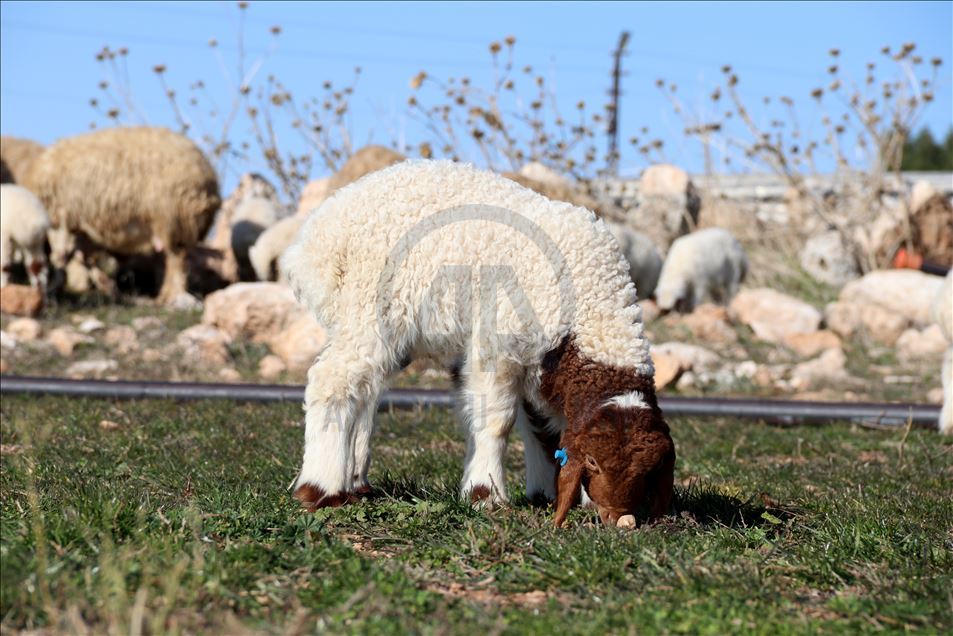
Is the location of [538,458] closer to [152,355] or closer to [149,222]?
[152,355]

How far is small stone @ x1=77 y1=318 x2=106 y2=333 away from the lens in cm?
1250

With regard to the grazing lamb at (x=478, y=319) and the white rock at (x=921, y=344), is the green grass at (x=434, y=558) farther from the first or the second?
the white rock at (x=921, y=344)

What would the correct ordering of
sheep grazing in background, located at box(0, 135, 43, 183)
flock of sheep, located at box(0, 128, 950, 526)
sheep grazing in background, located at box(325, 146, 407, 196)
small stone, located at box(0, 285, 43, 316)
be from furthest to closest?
sheep grazing in background, located at box(0, 135, 43, 183)
sheep grazing in background, located at box(325, 146, 407, 196)
small stone, located at box(0, 285, 43, 316)
flock of sheep, located at box(0, 128, 950, 526)

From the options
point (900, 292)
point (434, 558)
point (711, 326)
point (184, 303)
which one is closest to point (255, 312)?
point (184, 303)

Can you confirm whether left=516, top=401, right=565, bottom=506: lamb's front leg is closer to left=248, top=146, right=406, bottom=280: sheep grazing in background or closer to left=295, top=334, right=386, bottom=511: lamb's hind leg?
left=295, top=334, right=386, bottom=511: lamb's hind leg

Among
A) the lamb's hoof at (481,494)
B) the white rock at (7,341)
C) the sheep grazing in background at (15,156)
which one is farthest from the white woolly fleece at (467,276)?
the sheep grazing in background at (15,156)

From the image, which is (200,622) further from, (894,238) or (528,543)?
(894,238)

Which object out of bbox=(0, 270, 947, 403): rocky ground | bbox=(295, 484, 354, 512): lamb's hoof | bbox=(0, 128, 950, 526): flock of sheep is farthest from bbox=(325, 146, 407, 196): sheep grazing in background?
bbox=(295, 484, 354, 512): lamb's hoof

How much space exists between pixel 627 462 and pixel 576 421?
0.28 metres

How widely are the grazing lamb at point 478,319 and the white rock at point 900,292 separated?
1099 centimetres

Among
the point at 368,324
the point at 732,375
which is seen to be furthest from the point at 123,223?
the point at 368,324

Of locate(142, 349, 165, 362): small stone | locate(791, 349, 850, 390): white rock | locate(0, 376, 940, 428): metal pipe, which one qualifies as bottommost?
locate(142, 349, 165, 362): small stone

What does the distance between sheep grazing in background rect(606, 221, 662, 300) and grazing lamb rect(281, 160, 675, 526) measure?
1067 centimetres

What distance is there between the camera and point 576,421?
4.62 m
